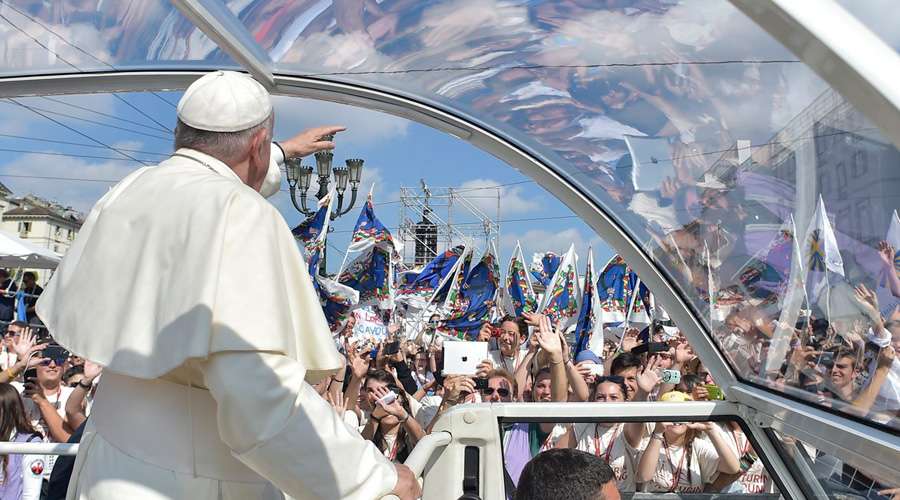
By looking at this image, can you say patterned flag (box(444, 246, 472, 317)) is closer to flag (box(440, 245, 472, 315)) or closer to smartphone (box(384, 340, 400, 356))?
flag (box(440, 245, 472, 315))

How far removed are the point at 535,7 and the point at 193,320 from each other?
164 centimetres

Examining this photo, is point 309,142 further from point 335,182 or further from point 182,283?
point 335,182

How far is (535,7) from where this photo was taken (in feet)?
8.75

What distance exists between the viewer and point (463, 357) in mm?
6160

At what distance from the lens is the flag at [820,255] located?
7.28ft

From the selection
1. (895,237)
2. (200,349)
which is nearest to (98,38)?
(200,349)

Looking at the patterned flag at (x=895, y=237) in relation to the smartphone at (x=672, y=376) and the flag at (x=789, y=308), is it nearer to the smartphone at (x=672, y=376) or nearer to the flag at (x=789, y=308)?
the flag at (x=789, y=308)

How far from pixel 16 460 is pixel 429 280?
1053cm

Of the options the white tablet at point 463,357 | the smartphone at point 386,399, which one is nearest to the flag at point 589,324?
the white tablet at point 463,357

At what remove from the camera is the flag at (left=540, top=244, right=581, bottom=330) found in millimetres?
12180

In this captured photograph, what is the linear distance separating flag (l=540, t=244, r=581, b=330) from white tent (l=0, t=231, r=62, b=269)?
747 cm

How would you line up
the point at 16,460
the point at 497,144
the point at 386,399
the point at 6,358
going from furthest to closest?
the point at 6,358, the point at 386,399, the point at 16,460, the point at 497,144

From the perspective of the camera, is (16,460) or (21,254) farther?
(21,254)

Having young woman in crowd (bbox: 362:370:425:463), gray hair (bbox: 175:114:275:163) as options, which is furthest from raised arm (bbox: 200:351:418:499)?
young woman in crowd (bbox: 362:370:425:463)
